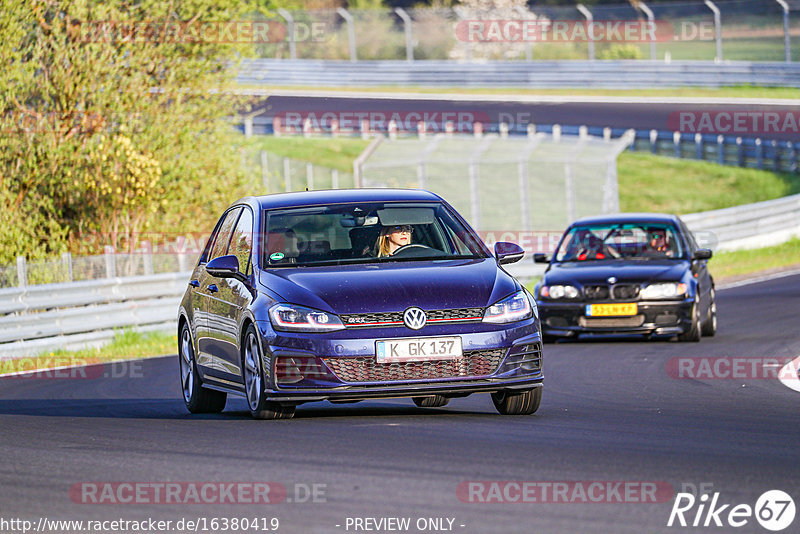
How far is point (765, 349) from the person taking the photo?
16000 millimetres

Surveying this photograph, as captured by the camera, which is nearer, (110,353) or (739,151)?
(110,353)

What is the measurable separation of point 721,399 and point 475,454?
3951 millimetres

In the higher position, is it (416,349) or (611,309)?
(416,349)

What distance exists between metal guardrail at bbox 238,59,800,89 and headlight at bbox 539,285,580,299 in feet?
116

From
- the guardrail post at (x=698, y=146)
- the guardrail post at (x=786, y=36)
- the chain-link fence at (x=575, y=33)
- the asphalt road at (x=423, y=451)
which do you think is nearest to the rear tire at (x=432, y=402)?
the asphalt road at (x=423, y=451)

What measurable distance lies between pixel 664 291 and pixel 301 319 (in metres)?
8.54

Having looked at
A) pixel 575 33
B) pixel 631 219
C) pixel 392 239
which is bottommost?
pixel 575 33

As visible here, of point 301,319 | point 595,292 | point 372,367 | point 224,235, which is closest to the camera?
point 372,367

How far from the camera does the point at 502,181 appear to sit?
39.3 m

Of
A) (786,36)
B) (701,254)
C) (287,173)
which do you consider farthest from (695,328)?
(786,36)

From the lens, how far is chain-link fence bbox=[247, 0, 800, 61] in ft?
160

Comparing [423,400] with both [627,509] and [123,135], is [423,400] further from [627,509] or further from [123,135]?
[123,135]

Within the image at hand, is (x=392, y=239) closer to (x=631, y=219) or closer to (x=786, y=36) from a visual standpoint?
(x=631, y=219)

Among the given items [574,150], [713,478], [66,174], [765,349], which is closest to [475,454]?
[713,478]
